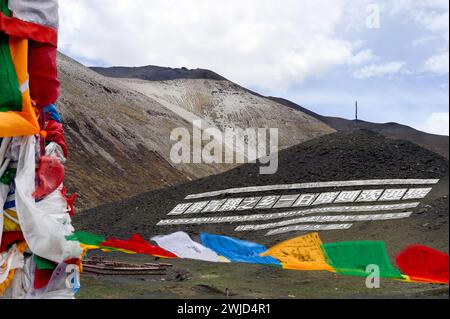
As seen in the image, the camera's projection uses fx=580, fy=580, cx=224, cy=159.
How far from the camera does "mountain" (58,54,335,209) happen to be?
50.8 metres

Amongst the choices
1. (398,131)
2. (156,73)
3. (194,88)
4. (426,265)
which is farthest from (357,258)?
(156,73)

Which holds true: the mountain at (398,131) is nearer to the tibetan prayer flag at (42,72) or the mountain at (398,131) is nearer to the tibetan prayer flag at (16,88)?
the tibetan prayer flag at (42,72)

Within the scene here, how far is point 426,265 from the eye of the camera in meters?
11.6

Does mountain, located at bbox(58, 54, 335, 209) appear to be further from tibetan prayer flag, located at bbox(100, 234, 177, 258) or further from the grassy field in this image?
the grassy field

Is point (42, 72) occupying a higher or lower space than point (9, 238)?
higher

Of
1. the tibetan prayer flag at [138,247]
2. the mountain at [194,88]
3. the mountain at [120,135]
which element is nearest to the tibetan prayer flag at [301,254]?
the tibetan prayer flag at [138,247]

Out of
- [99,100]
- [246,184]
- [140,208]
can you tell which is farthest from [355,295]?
[99,100]

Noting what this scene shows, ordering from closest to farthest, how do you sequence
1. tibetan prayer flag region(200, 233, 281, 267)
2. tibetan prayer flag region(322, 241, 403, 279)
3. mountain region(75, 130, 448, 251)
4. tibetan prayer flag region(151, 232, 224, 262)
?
tibetan prayer flag region(322, 241, 403, 279)
tibetan prayer flag region(200, 233, 281, 267)
tibetan prayer flag region(151, 232, 224, 262)
mountain region(75, 130, 448, 251)

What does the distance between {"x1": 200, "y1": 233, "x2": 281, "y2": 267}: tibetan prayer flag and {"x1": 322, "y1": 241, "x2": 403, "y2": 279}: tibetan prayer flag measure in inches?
65.9

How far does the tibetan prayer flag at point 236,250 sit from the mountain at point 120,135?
2687cm

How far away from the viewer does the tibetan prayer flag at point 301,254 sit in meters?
15.6

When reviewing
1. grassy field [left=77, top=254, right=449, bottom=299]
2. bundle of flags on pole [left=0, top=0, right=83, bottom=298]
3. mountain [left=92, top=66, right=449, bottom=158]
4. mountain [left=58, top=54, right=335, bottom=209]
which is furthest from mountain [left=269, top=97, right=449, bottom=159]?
bundle of flags on pole [left=0, top=0, right=83, bottom=298]

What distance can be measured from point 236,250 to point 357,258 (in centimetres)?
413

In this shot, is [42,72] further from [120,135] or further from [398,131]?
[398,131]
